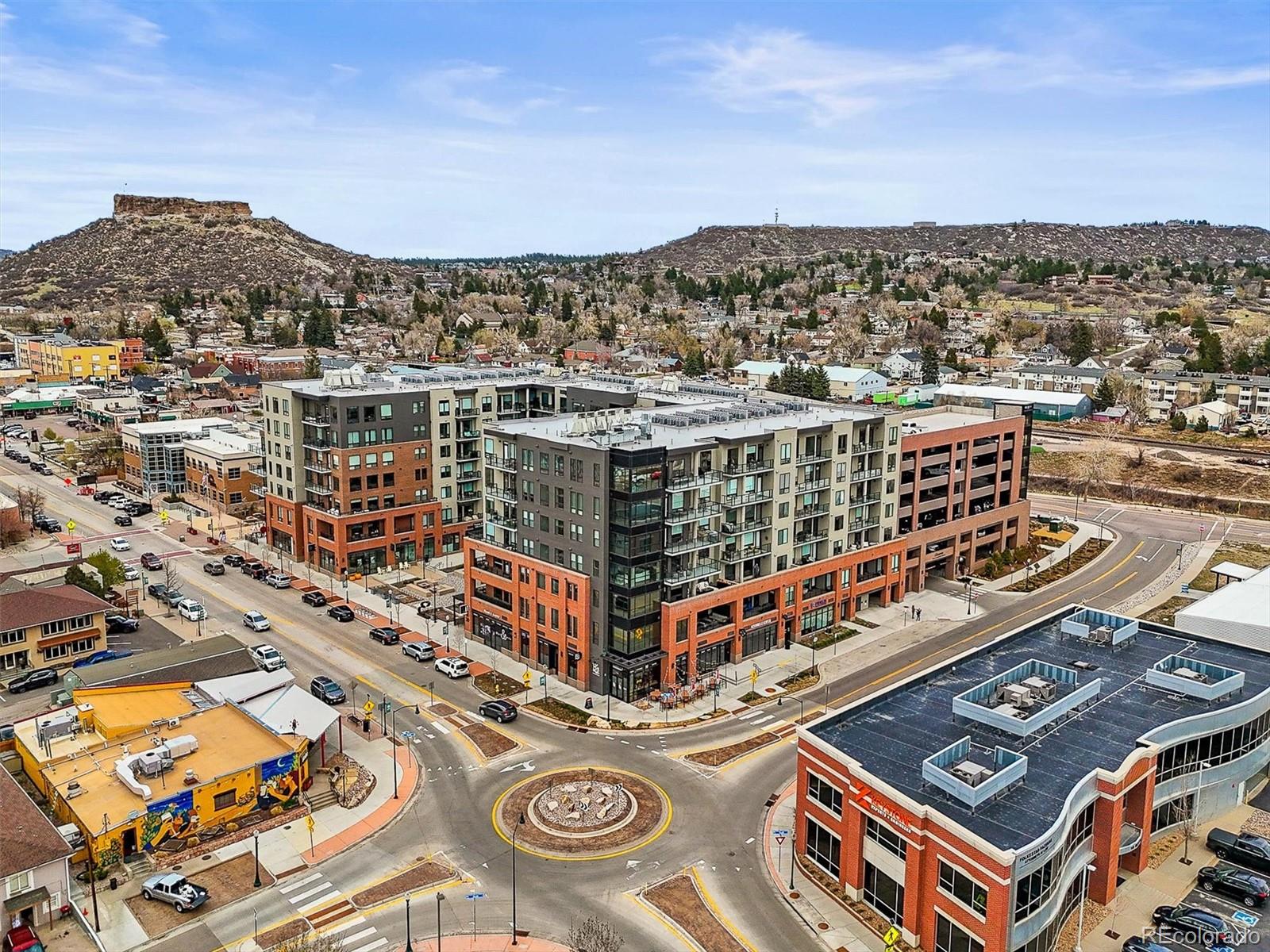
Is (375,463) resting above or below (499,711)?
above

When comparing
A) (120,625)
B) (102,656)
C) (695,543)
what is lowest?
(102,656)

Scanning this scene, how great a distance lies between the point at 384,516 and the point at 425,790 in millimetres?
44683

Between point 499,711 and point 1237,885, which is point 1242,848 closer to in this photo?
point 1237,885

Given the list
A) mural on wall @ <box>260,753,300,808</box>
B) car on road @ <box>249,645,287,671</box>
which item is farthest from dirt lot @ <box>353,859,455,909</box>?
car on road @ <box>249,645,287,671</box>

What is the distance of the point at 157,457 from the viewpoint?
413 feet

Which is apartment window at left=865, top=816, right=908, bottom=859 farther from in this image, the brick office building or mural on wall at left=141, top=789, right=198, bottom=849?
mural on wall at left=141, top=789, right=198, bottom=849

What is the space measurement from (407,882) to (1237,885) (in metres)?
39.6

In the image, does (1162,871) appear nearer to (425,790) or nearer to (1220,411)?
(425,790)

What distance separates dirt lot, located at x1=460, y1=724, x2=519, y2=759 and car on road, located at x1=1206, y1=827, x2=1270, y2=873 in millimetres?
39092

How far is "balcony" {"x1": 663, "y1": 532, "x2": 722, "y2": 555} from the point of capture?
2689 inches

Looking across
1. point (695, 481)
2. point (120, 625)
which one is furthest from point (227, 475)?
point (695, 481)

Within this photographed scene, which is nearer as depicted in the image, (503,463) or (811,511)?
(503,463)

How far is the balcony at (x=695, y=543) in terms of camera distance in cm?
6831

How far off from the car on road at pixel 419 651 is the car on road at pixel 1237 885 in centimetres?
5204
